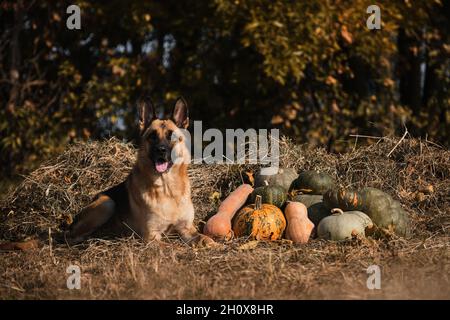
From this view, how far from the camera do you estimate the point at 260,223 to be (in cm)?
679

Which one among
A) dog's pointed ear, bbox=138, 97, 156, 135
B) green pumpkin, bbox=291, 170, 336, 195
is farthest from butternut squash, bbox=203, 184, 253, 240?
dog's pointed ear, bbox=138, 97, 156, 135

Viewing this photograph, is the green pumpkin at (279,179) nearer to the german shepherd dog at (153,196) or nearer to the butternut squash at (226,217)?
the butternut squash at (226,217)

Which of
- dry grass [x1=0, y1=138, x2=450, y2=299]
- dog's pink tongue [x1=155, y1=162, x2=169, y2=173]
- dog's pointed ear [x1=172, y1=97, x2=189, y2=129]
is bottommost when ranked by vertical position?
dry grass [x1=0, y1=138, x2=450, y2=299]

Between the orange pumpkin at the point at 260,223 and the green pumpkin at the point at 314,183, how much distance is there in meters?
0.70

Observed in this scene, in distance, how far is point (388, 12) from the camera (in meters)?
12.2

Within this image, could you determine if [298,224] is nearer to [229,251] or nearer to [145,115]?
[229,251]

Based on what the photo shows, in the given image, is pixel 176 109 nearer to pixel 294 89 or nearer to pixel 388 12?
pixel 294 89

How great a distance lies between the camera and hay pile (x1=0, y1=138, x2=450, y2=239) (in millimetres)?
7859

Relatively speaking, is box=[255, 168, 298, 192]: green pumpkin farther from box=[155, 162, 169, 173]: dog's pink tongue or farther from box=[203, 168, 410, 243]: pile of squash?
box=[155, 162, 169, 173]: dog's pink tongue

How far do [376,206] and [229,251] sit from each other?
5.65 feet

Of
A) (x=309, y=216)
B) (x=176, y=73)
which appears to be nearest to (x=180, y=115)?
(x=309, y=216)

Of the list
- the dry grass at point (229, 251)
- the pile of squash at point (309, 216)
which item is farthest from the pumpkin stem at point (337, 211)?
the dry grass at point (229, 251)

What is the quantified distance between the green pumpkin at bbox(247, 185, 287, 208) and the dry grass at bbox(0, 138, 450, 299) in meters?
0.76

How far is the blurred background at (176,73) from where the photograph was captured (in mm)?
11930
